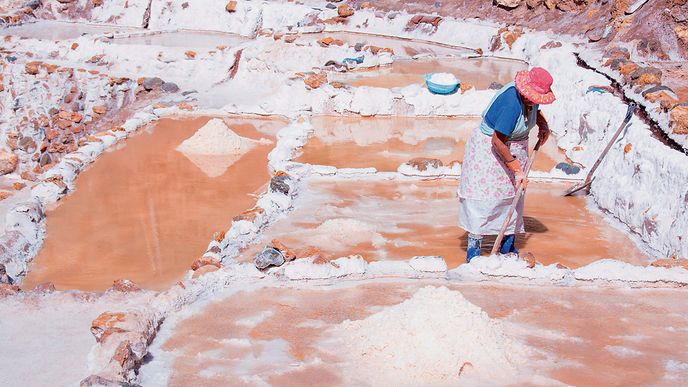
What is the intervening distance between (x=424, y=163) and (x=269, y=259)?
263 cm

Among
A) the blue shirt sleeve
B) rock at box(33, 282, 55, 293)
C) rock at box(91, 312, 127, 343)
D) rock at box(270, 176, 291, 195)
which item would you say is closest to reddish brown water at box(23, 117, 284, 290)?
rock at box(270, 176, 291, 195)

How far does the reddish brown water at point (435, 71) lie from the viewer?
395 inches

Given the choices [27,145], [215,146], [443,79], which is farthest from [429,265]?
[27,145]

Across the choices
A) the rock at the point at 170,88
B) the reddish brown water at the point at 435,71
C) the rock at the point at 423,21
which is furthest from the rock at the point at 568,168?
the rock at the point at 423,21

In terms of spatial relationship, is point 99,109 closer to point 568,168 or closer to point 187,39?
point 187,39

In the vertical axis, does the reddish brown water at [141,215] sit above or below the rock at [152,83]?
above

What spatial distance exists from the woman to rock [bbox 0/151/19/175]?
30.7 ft

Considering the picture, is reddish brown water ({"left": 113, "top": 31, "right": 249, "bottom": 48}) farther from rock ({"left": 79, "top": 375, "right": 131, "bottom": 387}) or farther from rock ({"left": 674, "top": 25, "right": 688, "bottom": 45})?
rock ({"left": 79, "top": 375, "right": 131, "bottom": 387})

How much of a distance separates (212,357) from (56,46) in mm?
12515

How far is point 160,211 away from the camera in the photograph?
20.1 ft

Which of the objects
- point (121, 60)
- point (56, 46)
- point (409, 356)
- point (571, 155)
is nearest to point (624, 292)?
point (409, 356)

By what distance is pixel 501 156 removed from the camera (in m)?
4.04

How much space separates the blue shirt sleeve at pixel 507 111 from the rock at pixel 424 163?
2.62 m

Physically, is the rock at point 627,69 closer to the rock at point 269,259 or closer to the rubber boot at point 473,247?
the rubber boot at point 473,247
